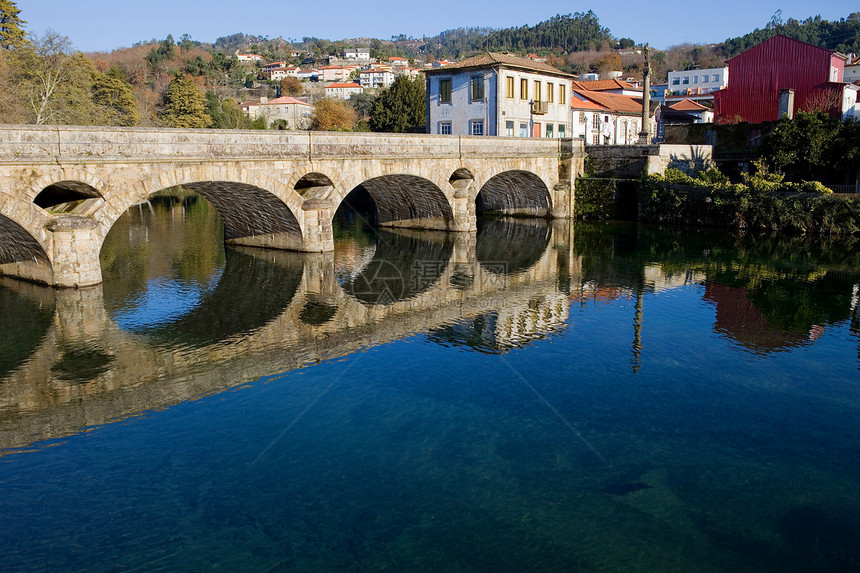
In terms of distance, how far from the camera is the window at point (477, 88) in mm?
48688

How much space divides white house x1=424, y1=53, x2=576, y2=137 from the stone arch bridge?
14.3 feet

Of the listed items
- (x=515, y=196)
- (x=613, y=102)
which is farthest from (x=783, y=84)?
(x=515, y=196)

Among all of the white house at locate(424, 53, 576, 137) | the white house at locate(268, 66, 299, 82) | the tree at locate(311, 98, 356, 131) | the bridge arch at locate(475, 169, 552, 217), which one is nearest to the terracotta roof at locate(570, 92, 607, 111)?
the white house at locate(424, 53, 576, 137)

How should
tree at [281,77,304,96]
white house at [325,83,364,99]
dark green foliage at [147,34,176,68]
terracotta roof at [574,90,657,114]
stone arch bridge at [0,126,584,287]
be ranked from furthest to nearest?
white house at [325,83,364,99], tree at [281,77,304,96], dark green foliage at [147,34,176,68], terracotta roof at [574,90,657,114], stone arch bridge at [0,126,584,287]

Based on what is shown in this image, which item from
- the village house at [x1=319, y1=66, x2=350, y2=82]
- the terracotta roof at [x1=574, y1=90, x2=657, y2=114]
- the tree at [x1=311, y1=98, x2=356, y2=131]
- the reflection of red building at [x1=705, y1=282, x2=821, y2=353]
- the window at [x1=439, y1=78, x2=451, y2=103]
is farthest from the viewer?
the village house at [x1=319, y1=66, x2=350, y2=82]

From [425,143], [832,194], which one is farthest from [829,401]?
[832,194]

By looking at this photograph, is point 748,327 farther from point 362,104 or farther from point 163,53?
A: point 163,53

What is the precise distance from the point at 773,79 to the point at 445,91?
27497 mm

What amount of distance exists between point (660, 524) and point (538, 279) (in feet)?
63.2

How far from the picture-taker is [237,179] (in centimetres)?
2830

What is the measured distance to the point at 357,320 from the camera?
23234mm

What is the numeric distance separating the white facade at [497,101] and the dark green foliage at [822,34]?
298 ft

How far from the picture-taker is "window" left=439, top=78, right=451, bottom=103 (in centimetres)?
5066

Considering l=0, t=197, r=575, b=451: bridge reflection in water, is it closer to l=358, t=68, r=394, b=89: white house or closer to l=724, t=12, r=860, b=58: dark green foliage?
l=724, t=12, r=860, b=58: dark green foliage
